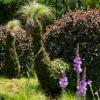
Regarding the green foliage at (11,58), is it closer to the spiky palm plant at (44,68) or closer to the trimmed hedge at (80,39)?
the trimmed hedge at (80,39)

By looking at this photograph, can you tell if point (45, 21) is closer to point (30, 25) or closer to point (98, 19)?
point (98, 19)

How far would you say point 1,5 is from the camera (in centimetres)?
1739

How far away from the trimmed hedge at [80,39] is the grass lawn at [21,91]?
0.80 m

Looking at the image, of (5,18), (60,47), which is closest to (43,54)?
(60,47)

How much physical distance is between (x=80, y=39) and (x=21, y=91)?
1.78 m

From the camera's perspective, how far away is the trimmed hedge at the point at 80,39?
30.0 feet

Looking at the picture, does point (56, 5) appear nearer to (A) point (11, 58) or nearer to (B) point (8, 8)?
(B) point (8, 8)

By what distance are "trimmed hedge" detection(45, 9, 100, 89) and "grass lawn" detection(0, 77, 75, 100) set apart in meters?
0.80

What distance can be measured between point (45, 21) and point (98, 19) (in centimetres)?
416

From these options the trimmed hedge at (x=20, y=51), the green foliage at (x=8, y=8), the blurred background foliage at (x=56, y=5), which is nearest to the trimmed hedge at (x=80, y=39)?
the trimmed hedge at (x=20, y=51)

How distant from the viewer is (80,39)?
9430 mm

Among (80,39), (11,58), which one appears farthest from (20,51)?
(80,39)

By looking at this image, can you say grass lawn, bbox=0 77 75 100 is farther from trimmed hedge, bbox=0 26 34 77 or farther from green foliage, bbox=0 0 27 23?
green foliage, bbox=0 0 27 23

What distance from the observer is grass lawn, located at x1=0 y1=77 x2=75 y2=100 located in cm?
798
